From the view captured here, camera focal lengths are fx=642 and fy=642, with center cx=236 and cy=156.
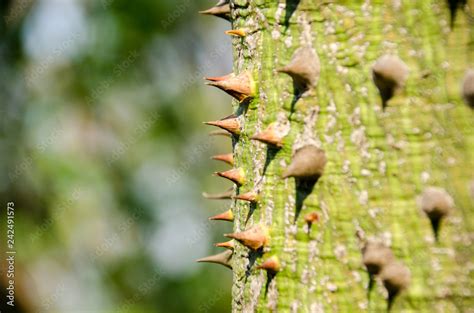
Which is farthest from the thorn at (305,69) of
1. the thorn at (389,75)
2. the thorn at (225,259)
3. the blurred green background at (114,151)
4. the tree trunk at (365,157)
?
the blurred green background at (114,151)

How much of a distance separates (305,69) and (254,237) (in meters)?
0.35

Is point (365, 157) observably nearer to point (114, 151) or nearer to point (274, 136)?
point (274, 136)

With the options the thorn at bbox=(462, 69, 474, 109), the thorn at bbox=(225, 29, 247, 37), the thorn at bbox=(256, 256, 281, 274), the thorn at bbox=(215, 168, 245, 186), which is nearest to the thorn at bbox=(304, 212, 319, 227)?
the thorn at bbox=(256, 256, 281, 274)

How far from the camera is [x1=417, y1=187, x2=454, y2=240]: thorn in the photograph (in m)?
1.08

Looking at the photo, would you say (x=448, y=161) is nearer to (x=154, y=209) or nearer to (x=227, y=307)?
(x=227, y=307)

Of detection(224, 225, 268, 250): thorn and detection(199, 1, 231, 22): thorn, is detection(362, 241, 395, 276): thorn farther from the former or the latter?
detection(199, 1, 231, 22): thorn

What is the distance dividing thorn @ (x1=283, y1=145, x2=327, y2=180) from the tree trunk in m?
0.01

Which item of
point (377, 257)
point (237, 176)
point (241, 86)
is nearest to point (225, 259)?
point (237, 176)

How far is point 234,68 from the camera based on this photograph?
150 centimetres

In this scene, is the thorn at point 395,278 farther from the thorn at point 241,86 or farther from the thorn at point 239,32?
the thorn at point 239,32

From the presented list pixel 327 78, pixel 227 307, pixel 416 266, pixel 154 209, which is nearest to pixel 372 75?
pixel 327 78

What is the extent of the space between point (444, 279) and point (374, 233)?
0.45ft

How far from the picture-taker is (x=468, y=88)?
108 centimetres

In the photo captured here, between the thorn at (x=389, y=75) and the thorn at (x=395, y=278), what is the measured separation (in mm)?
280
